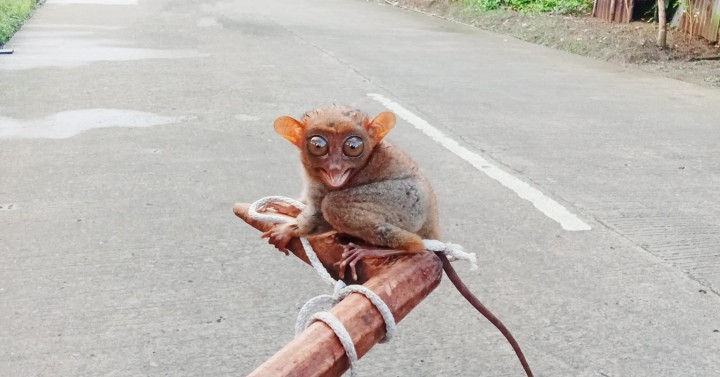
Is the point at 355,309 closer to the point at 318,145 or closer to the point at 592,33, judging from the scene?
the point at 318,145

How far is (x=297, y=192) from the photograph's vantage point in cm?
615

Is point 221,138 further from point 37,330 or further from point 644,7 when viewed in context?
point 644,7

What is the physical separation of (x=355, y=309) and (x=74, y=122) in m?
7.24

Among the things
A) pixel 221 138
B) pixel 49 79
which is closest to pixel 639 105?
pixel 221 138

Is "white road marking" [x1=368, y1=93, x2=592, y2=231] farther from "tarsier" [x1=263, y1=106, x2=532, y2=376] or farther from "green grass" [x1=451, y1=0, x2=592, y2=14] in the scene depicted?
"green grass" [x1=451, y1=0, x2=592, y2=14]

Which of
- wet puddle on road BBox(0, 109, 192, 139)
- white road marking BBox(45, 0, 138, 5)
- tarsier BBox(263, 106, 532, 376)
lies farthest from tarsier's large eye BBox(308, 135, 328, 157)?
white road marking BBox(45, 0, 138, 5)

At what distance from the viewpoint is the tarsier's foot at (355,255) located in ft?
5.57

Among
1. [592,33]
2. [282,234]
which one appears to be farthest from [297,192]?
[592,33]

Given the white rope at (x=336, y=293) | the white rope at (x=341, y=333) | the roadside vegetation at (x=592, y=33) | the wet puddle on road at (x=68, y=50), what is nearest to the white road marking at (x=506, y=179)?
the white rope at (x=336, y=293)

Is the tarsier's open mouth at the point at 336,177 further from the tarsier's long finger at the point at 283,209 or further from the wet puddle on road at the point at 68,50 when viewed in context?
the wet puddle on road at the point at 68,50

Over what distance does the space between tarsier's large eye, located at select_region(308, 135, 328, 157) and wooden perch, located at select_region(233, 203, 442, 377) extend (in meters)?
0.26

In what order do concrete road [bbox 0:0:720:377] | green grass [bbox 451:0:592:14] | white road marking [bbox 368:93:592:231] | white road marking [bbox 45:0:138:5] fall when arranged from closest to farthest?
1. concrete road [bbox 0:0:720:377]
2. white road marking [bbox 368:93:592:231]
3. green grass [bbox 451:0:592:14]
4. white road marking [bbox 45:0:138:5]

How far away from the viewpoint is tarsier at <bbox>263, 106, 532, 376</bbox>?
5.40 feet

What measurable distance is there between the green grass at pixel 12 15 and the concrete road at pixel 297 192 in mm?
1646
